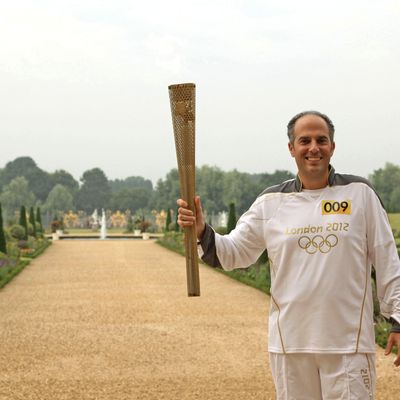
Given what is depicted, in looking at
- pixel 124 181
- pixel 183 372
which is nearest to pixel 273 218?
pixel 183 372

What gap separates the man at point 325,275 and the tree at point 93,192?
73.9 metres

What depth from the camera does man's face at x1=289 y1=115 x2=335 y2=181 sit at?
232 centimetres

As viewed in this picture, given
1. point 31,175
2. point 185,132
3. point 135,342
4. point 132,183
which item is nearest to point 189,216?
point 185,132

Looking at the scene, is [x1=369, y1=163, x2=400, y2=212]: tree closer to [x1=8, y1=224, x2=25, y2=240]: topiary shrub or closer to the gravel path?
[x1=8, y1=224, x2=25, y2=240]: topiary shrub

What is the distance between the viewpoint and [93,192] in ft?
262

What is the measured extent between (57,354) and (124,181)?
107 m

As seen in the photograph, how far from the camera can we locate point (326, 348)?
224cm

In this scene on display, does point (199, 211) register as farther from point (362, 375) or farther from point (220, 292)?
point (220, 292)

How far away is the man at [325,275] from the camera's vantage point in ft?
7.36

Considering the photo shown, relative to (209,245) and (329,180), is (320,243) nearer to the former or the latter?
(329,180)

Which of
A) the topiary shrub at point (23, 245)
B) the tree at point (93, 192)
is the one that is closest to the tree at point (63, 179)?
the tree at point (93, 192)

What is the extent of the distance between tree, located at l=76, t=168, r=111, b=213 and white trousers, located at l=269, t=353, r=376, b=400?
73.9 meters

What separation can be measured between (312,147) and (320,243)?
0.29 meters

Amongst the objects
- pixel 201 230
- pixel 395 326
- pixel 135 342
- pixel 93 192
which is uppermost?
pixel 93 192
